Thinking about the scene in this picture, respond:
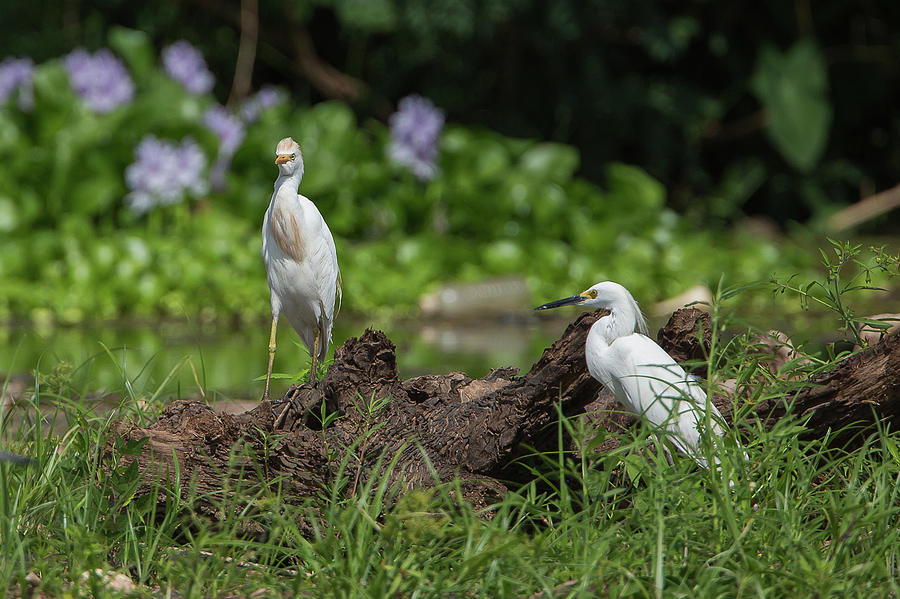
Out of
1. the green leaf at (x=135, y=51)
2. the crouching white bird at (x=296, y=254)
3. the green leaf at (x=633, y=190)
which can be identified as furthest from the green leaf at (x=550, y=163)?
the crouching white bird at (x=296, y=254)

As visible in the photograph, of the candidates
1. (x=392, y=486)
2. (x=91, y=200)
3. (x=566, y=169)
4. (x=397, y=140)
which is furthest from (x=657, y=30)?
(x=392, y=486)

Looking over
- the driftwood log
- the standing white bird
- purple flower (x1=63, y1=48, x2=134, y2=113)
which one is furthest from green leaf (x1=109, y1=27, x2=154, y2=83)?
the standing white bird

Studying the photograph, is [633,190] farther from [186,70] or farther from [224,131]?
[186,70]

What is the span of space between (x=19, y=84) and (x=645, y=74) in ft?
19.2

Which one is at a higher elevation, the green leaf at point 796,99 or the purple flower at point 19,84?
the purple flower at point 19,84

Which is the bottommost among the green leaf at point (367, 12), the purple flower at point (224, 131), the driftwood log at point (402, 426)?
the driftwood log at point (402, 426)

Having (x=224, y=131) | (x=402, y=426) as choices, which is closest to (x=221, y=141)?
(x=224, y=131)

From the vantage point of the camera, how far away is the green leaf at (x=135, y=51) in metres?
8.31

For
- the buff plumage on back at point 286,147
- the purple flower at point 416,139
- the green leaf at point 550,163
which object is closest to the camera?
the buff plumage on back at point 286,147

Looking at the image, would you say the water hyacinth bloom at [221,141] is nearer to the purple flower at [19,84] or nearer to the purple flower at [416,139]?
the purple flower at [416,139]

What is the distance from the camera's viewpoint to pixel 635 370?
2445mm

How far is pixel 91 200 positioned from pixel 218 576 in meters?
5.88

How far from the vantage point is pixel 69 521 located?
229cm

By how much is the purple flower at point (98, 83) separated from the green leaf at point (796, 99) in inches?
209
